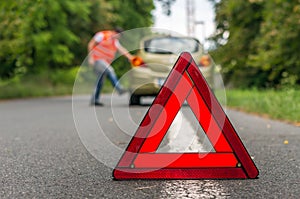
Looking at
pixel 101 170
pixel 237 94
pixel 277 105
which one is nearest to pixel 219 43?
pixel 237 94

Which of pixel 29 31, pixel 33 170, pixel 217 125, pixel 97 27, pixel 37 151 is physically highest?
pixel 217 125

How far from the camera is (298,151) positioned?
535cm

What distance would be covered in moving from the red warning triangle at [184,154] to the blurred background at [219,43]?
18.8 feet

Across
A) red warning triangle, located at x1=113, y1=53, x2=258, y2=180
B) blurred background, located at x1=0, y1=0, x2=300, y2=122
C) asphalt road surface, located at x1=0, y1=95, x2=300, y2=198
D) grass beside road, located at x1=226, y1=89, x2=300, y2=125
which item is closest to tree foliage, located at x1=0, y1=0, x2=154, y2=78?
blurred background, located at x1=0, y1=0, x2=300, y2=122

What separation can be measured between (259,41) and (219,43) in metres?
5.67

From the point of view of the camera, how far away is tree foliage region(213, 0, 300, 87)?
44.2 ft

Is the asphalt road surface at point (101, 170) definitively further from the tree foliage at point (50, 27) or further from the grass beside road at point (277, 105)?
the tree foliage at point (50, 27)

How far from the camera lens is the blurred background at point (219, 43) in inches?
531

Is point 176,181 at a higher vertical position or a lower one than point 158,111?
lower

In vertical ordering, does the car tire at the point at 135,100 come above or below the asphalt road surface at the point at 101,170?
below

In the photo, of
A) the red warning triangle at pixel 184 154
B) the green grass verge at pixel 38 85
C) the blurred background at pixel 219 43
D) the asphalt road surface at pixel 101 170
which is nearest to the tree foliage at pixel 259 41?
the blurred background at pixel 219 43

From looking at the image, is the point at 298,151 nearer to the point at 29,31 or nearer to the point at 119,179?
the point at 119,179

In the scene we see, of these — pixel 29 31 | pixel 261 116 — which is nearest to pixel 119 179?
pixel 261 116

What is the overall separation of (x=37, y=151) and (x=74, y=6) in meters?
17.9
